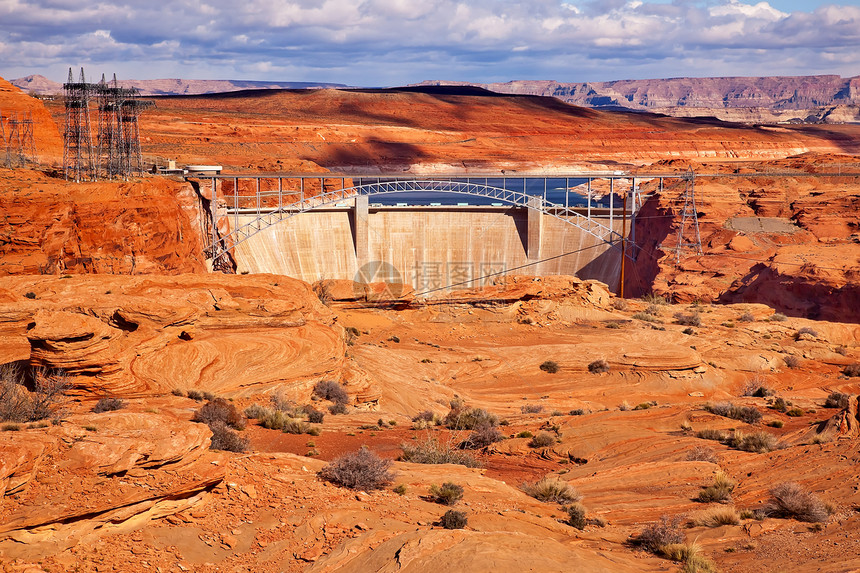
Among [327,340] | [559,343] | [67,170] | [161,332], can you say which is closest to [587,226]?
[559,343]

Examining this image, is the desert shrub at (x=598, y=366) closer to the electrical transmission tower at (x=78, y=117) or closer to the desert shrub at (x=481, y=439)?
the desert shrub at (x=481, y=439)

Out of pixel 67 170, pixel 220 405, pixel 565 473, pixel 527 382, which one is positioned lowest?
pixel 527 382

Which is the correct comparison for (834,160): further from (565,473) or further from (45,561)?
(45,561)

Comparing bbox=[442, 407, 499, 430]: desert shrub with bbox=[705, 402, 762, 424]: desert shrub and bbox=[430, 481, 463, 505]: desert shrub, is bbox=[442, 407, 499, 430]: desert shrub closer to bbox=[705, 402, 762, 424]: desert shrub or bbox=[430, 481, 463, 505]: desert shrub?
bbox=[705, 402, 762, 424]: desert shrub

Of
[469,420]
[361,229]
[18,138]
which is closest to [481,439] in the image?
[469,420]

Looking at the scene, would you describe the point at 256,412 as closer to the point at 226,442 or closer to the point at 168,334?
the point at 168,334

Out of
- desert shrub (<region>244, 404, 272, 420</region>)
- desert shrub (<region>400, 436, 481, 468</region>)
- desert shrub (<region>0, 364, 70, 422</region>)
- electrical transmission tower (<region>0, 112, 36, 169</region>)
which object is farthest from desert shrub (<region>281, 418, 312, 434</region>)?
electrical transmission tower (<region>0, 112, 36, 169</region>)
